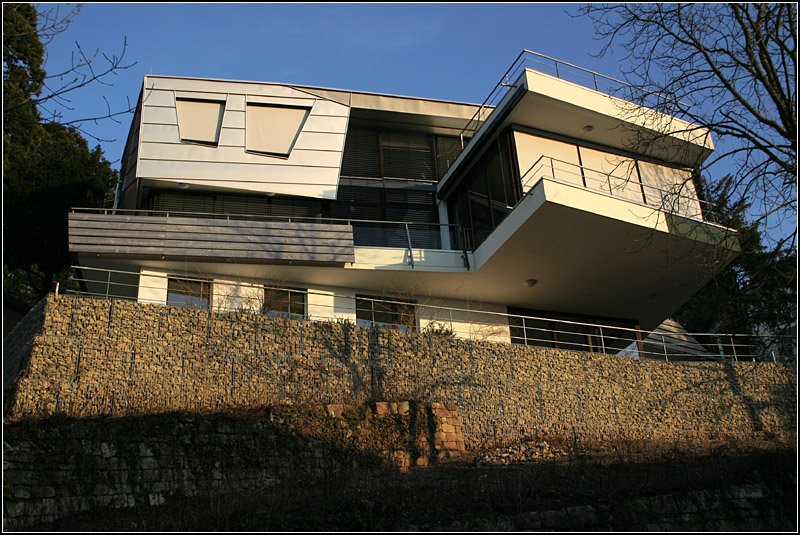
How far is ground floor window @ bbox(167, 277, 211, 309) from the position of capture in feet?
64.5

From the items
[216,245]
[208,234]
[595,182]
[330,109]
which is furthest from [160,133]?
[595,182]

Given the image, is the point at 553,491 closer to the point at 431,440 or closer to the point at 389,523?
the point at 389,523

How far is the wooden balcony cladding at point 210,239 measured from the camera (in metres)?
19.2

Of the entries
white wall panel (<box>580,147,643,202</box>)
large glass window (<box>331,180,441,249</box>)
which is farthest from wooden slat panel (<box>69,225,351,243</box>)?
white wall panel (<box>580,147,643,202</box>)

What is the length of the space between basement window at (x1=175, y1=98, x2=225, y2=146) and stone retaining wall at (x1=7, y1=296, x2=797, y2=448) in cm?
665

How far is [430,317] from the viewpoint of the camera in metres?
21.4

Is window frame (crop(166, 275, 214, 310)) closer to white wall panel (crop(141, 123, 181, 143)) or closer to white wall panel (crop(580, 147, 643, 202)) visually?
white wall panel (crop(141, 123, 181, 143))

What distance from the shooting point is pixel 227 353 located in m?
16.1

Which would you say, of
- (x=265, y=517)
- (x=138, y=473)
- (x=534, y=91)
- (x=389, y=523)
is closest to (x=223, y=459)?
(x=138, y=473)

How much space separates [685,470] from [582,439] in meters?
4.52

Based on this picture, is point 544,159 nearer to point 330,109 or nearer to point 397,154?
point 397,154

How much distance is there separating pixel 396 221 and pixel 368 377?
23.1 feet

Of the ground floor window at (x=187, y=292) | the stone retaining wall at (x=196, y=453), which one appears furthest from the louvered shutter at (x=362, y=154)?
the stone retaining wall at (x=196, y=453)

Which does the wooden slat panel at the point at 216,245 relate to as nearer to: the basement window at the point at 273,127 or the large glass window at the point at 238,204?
the large glass window at the point at 238,204
